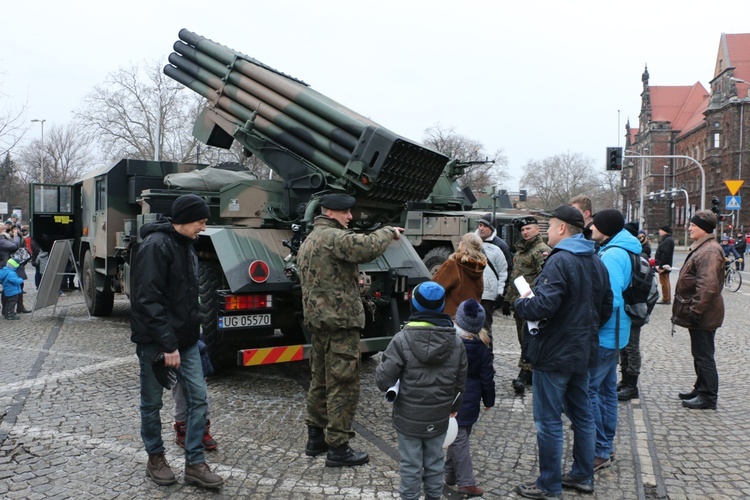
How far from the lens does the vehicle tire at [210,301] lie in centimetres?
627

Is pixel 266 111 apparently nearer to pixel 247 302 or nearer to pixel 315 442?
pixel 247 302

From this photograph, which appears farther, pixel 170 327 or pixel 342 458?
pixel 342 458

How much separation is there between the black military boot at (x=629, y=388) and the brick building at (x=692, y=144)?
41952mm

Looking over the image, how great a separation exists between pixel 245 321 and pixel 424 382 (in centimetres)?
281

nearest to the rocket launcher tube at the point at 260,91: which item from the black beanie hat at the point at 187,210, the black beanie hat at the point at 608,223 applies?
the black beanie hat at the point at 608,223

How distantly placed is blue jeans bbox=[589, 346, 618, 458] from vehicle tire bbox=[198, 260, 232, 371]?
3.34 meters

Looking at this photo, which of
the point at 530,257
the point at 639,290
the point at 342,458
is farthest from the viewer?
the point at 530,257

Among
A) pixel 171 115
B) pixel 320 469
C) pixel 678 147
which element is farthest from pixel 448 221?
pixel 678 147

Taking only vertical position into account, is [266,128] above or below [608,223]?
above

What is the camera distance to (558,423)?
4082 millimetres

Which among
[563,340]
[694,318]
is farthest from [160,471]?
[694,318]

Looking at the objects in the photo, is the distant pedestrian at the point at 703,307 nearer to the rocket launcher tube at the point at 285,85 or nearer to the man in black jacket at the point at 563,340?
the man in black jacket at the point at 563,340

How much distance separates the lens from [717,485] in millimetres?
4352

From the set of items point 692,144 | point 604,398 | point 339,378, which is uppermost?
point 692,144
